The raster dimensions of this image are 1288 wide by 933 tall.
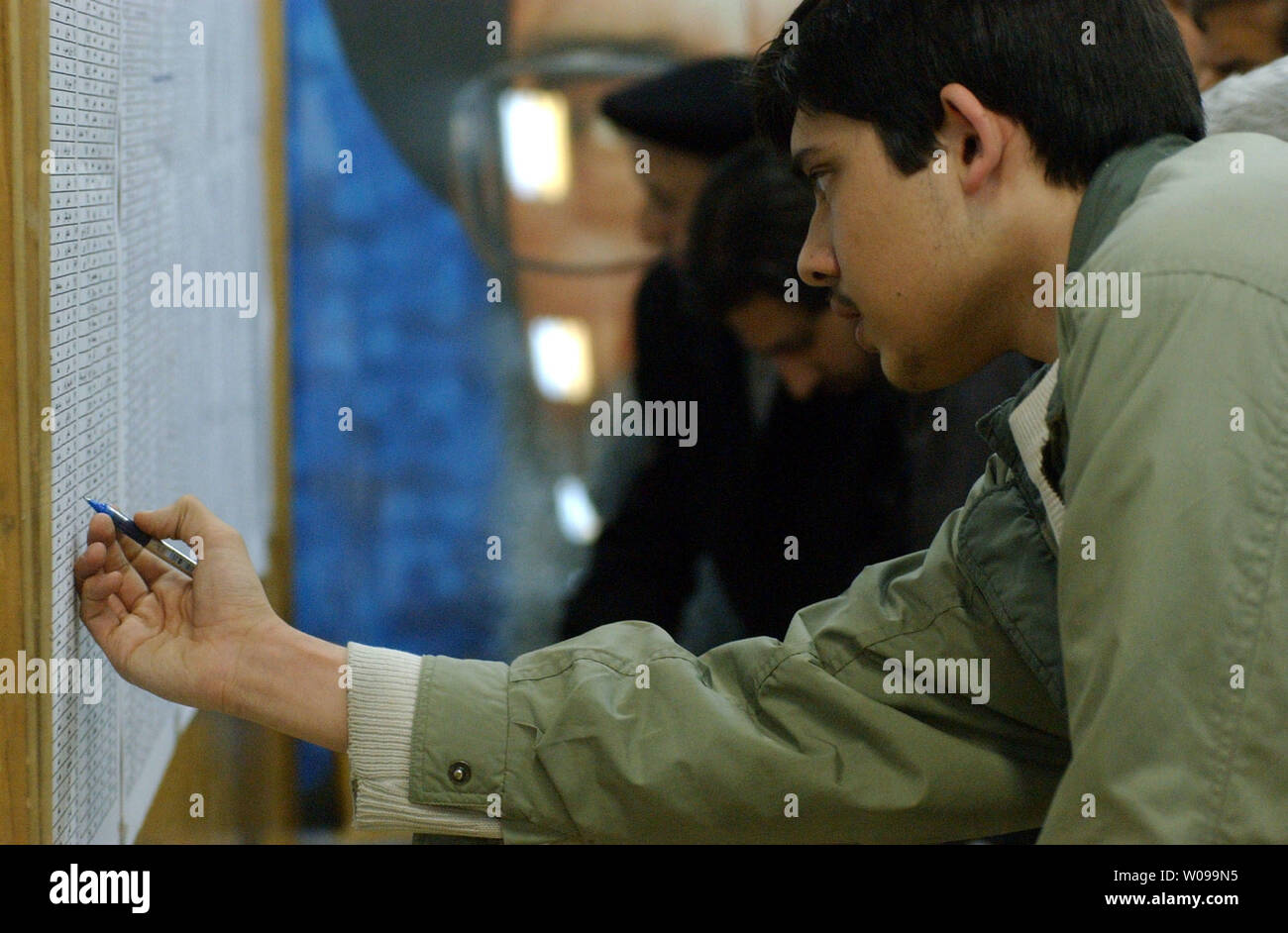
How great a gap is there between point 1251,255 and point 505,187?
5.34ft

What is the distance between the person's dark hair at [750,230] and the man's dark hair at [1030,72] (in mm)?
848

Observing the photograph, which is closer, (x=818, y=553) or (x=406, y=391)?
(x=818, y=553)

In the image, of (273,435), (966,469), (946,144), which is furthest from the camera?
(273,435)

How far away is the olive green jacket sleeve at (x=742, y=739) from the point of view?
3.29 ft

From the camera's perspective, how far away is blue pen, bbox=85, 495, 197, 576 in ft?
3.13

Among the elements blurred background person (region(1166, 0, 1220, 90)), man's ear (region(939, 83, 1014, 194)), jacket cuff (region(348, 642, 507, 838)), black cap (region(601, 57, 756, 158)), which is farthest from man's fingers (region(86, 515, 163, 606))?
blurred background person (region(1166, 0, 1220, 90))

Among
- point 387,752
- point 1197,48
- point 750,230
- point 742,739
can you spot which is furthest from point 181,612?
point 1197,48

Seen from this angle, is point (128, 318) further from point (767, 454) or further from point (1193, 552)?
point (767, 454)

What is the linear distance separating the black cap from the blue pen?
1.24 meters

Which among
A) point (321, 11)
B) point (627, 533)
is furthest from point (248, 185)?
point (627, 533)

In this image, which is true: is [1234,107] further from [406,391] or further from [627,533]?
[406,391]

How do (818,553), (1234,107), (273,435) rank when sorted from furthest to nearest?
(273,435)
(818,553)
(1234,107)

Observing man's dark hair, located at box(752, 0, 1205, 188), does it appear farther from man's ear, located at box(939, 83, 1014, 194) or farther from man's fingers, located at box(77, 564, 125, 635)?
man's fingers, located at box(77, 564, 125, 635)

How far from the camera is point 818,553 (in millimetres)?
1978
